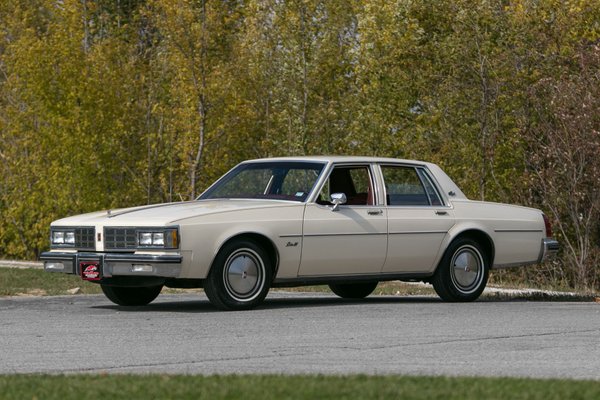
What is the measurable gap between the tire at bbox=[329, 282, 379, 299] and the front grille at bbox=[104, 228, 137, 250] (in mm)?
3733

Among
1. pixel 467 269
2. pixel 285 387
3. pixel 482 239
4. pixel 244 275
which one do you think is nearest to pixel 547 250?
pixel 482 239

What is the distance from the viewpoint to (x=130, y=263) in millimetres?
13086

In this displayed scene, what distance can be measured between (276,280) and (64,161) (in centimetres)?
1800

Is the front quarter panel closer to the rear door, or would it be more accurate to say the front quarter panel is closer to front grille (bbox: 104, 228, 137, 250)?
front grille (bbox: 104, 228, 137, 250)

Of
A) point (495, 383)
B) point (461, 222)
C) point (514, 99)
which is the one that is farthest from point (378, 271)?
point (514, 99)

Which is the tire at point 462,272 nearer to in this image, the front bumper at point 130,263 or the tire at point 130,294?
the tire at point 130,294

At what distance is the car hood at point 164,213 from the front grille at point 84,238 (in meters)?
0.06

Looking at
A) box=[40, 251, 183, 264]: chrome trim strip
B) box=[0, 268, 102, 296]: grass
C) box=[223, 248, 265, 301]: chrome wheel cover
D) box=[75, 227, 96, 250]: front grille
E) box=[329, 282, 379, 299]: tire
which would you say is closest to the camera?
box=[40, 251, 183, 264]: chrome trim strip

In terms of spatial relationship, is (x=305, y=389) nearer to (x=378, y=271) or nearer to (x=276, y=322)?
(x=276, y=322)

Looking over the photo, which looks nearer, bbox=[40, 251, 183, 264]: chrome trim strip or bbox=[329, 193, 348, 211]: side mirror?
bbox=[40, 251, 183, 264]: chrome trim strip

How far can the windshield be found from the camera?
1431 cm

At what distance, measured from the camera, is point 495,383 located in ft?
26.1

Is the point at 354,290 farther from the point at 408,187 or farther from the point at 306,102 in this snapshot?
the point at 306,102

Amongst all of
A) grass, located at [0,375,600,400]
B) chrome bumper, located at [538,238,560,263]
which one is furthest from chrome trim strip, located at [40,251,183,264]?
chrome bumper, located at [538,238,560,263]
